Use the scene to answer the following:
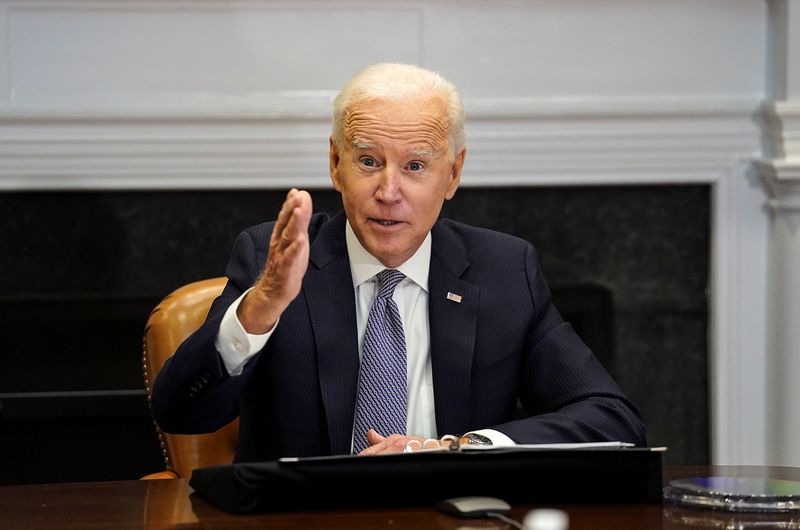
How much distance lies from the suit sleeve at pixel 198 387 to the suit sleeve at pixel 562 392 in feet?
1.47

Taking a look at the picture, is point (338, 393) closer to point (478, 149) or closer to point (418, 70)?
point (418, 70)

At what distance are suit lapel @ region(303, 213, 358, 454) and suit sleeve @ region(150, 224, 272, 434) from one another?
0.16 m

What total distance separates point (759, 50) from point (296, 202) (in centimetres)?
229

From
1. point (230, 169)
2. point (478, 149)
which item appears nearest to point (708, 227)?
point (478, 149)

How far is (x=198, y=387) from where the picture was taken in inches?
76.5

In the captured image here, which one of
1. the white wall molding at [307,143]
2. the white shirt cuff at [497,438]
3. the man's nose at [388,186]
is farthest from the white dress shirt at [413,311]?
the white wall molding at [307,143]

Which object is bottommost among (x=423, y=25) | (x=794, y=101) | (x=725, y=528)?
(x=725, y=528)

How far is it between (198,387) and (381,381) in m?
0.34

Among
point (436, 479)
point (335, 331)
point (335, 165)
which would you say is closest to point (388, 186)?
point (335, 165)

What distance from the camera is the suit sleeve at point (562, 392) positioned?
200 cm

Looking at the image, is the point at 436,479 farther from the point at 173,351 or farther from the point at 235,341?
the point at 173,351

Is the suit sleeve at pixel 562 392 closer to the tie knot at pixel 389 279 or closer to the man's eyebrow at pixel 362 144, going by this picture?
the tie knot at pixel 389 279

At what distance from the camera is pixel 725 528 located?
1559 mm

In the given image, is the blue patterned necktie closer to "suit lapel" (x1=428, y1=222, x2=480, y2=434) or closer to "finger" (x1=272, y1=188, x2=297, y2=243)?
"suit lapel" (x1=428, y1=222, x2=480, y2=434)
